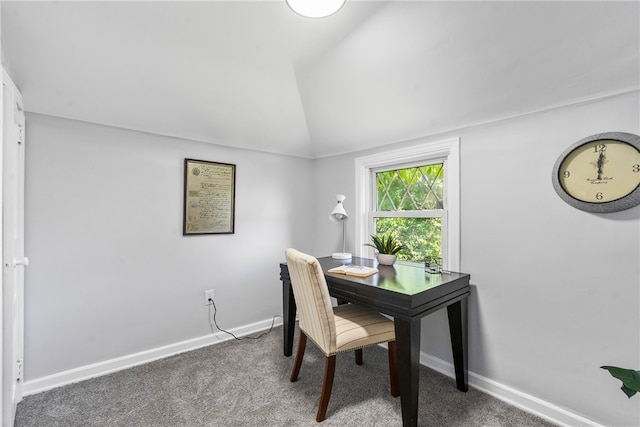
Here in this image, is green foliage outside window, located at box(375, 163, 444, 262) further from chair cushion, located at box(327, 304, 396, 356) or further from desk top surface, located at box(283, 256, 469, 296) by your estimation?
chair cushion, located at box(327, 304, 396, 356)

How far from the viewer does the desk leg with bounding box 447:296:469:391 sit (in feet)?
6.40

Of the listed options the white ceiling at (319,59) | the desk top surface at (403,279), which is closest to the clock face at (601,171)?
the white ceiling at (319,59)

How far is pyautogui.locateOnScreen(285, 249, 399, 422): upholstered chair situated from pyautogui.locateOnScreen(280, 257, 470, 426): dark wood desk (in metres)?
0.18

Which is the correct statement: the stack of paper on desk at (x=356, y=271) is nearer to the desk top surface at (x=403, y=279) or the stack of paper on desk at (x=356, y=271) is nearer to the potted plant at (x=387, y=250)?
the desk top surface at (x=403, y=279)

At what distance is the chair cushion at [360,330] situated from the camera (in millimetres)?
1742

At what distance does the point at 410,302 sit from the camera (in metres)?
1.57

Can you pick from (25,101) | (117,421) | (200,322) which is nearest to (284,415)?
(117,421)

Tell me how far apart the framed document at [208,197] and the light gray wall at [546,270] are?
1.85m

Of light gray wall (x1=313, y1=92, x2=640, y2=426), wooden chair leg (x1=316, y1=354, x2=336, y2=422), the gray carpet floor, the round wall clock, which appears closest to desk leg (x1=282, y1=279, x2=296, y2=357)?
the gray carpet floor

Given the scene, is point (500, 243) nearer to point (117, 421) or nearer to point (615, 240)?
point (615, 240)

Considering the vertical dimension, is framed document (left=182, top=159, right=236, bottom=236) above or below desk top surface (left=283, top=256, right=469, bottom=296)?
above

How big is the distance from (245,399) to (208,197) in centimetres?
158

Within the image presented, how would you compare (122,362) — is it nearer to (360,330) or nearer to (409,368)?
(360,330)

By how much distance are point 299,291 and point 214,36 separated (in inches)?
63.9
